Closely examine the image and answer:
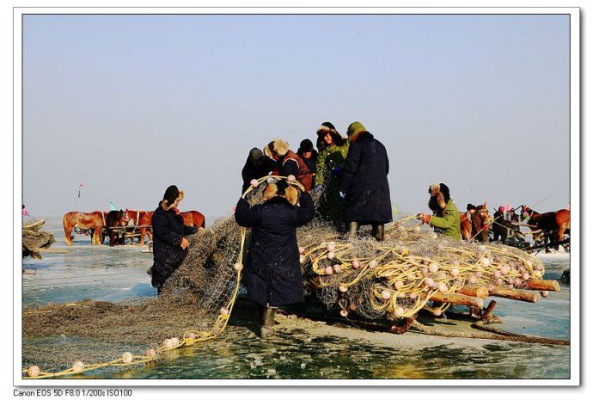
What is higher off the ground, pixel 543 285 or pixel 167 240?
pixel 167 240

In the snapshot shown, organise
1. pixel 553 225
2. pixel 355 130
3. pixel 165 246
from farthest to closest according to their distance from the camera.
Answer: pixel 553 225
pixel 165 246
pixel 355 130

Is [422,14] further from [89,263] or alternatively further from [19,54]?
[89,263]

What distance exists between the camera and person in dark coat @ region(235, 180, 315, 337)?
7.93 m

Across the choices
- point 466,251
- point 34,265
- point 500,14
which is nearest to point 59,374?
point 466,251

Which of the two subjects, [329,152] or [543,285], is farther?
[329,152]

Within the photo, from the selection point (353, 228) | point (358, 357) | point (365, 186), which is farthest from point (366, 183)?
point (358, 357)

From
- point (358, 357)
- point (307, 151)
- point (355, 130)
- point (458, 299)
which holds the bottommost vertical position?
point (358, 357)

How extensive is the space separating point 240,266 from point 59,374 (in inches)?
103

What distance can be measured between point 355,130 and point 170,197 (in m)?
2.78

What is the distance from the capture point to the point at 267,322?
8.13 metres

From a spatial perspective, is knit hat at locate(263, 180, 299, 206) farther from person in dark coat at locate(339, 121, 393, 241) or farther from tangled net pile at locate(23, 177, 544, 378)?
person in dark coat at locate(339, 121, 393, 241)

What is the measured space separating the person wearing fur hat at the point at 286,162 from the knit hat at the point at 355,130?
774 mm

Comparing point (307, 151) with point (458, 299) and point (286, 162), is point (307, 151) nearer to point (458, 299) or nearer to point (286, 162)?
point (286, 162)
